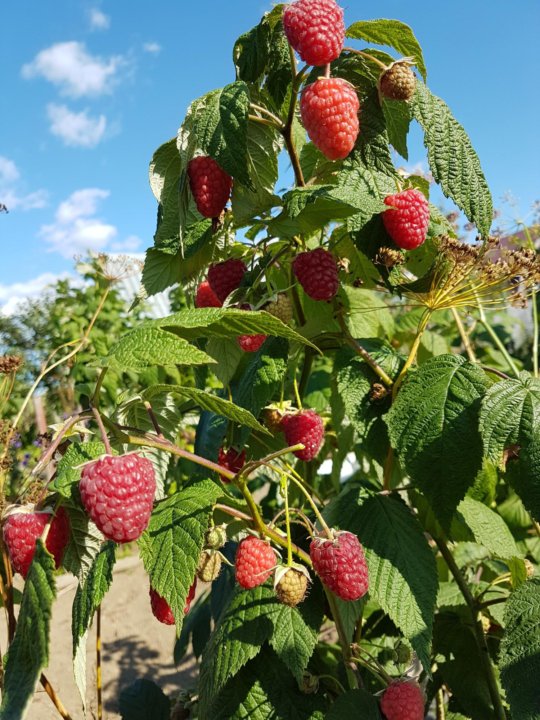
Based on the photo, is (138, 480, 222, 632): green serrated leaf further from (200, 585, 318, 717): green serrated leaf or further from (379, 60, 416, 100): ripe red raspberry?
(379, 60, 416, 100): ripe red raspberry

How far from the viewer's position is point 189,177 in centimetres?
103

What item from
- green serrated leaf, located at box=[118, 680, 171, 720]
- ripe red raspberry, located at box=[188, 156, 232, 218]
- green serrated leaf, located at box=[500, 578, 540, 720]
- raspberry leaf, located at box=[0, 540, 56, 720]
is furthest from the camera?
green serrated leaf, located at box=[118, 680, 171, 720]

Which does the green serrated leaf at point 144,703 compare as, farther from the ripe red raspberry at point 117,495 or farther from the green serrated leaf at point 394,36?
the green serrated leaf at point 394,36

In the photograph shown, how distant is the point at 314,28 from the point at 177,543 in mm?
707

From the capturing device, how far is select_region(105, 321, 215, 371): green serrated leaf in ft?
2.39

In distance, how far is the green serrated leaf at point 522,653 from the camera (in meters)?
0.90

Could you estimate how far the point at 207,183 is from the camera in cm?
101

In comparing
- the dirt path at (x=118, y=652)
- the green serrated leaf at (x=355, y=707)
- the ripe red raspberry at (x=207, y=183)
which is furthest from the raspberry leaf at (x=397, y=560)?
the dirt path at (x=118, y=652)

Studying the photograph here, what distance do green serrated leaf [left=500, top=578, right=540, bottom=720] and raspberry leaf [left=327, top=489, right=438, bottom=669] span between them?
11 centimetres

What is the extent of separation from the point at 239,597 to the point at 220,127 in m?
→ 0.71

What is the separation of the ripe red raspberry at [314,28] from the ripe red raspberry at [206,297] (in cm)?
43

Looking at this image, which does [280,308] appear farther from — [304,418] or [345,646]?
[345,646]

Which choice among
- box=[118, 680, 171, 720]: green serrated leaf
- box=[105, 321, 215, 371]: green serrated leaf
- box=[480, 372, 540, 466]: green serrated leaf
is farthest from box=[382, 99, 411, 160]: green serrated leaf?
box=[118, 680, 171, 720]: green serrated leaf

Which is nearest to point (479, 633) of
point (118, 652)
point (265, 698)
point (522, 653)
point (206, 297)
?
point (522, 653)
